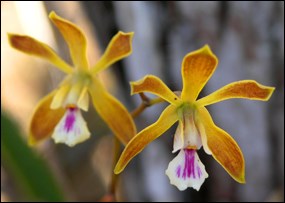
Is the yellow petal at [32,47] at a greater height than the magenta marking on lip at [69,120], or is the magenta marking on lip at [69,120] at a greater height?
the yellow petal at [32,47]

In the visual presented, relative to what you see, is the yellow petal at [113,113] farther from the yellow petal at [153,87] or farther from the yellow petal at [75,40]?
the yellow petal at [153,87]

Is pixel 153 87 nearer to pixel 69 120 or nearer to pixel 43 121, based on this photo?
pixel 69 120

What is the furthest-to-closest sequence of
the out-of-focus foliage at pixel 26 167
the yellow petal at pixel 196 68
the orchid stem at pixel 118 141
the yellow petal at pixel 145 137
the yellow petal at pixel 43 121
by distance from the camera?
the out-of-focus foliage at pixel 26 167 < the yellow petal at pixel 43 121 < the orchid stem at pixel 118 141 < the yellow petal at pixel 145 137 < the yellow petal at pixel 196 68

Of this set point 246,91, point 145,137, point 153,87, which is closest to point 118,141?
point 145,137

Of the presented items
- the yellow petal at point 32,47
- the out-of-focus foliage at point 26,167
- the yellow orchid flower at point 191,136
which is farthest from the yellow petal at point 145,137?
the out-of-focus foliage at point 26,167

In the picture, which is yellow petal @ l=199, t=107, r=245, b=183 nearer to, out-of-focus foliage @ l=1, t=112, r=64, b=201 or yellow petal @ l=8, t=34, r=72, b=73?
yellow petal @ l=8, t=34, r=72, b=73

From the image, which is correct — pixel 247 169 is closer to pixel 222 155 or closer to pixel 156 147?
pixel 156 147

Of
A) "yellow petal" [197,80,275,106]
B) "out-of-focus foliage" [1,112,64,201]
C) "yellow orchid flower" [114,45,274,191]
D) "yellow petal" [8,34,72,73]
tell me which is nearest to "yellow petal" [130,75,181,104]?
"yellow orchid flower" [114,45,274,191]

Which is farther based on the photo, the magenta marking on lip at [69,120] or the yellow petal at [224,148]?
the magenta marking on lip at [69,120]
